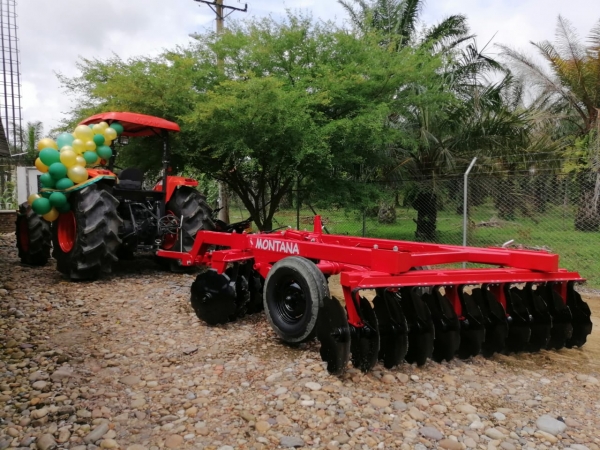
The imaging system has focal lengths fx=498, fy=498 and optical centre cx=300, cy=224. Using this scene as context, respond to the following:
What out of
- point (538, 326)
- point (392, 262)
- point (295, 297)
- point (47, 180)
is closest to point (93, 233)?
point (47, 180)

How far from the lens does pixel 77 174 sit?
6402mm

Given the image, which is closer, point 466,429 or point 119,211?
point 466,429

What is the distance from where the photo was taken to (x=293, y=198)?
34.5 ft

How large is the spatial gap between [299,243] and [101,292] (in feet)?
10.0

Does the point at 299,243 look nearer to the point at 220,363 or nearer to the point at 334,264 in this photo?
the point at 334,264

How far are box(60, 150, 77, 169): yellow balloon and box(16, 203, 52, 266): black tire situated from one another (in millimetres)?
1705

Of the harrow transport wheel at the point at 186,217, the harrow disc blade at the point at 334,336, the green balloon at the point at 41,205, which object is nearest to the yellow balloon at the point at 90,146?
the green balloon at the point at 41,205

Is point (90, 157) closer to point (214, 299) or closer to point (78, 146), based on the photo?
point (78, 146)

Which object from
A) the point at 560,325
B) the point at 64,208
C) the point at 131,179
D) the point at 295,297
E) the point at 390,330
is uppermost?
the point at 131,179

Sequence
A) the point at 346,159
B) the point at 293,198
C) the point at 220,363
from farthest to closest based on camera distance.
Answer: the point at 293,198 < the point at 346,159 < the point at 220,363

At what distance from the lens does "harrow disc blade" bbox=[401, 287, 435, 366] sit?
3.45m

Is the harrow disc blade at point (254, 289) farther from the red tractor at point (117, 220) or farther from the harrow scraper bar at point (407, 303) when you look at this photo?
the red tractor at point (117, 220)

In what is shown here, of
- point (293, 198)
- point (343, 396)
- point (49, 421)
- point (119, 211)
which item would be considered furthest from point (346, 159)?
point (49, 421)

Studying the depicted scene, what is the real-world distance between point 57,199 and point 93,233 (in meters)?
0.76
